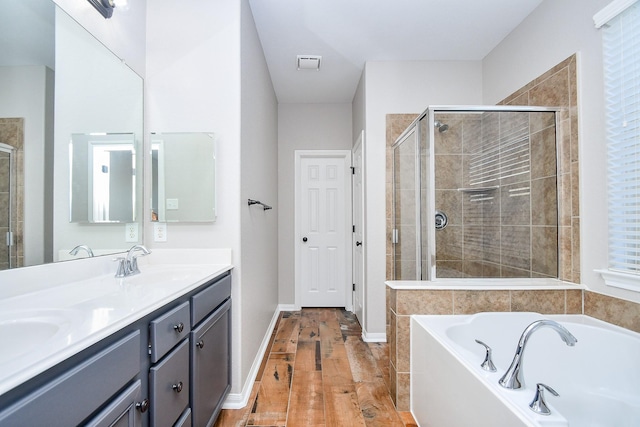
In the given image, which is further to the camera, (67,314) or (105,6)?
(105,6)

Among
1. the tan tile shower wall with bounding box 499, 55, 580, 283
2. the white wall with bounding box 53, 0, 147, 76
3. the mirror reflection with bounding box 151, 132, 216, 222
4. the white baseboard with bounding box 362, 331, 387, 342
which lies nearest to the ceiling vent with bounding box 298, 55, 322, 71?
the white wall with bounding box 53, 0, 147, 76

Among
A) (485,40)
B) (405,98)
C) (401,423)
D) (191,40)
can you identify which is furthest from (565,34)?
(401,423)

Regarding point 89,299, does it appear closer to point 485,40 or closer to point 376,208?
point 376,208

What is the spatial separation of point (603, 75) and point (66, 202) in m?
2.75

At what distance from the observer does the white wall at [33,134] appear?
3.26 feet

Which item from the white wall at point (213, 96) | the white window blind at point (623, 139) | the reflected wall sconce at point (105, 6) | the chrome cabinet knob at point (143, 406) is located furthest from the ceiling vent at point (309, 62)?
the chrome cabinet knob at point (143, 406)

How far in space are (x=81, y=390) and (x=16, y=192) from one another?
2.58 ft

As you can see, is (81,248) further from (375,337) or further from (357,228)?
(357,228)

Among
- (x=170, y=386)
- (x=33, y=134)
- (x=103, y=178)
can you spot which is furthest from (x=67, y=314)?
(x=103, y=178)

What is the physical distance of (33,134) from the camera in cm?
105

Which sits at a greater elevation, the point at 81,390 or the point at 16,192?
the point at 16,192

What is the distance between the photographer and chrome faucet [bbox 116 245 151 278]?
4.53 ft

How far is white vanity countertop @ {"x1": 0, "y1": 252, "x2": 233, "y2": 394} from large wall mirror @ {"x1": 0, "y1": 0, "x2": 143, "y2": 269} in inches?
6.1

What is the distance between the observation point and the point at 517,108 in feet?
6.50
